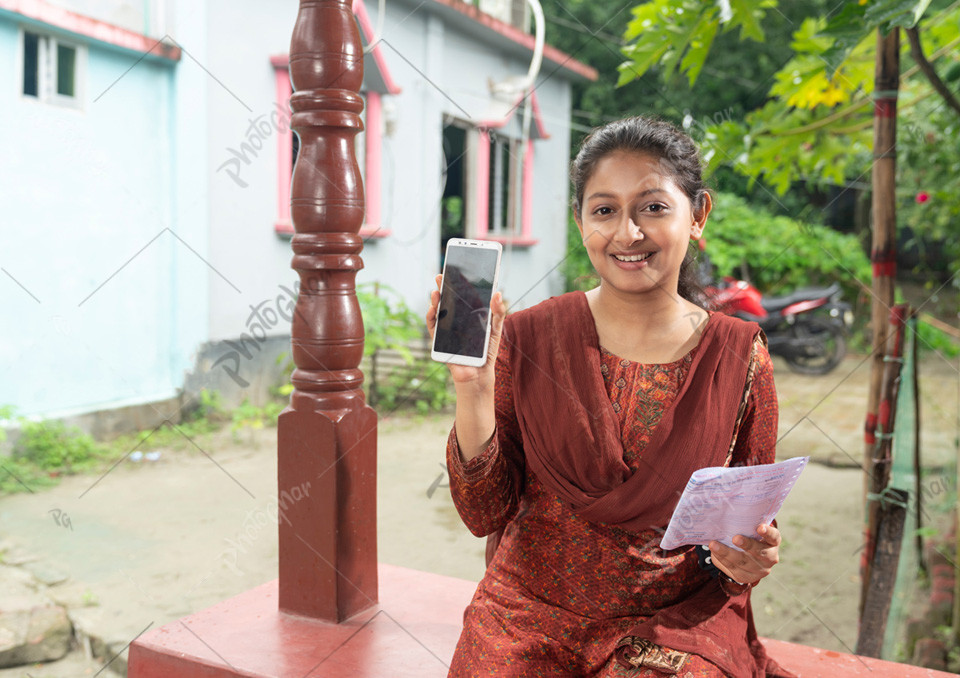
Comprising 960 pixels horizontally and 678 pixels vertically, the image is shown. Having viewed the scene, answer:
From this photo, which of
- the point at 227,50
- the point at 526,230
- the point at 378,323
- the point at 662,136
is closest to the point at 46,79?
the point at 227,50

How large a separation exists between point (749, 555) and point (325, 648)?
33.3 inches

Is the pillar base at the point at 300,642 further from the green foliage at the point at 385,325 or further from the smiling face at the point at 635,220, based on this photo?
the green foliage at the point at 385,325

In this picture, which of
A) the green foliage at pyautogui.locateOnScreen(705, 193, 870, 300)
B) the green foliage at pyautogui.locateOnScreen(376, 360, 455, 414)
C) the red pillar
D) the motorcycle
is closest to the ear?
the red pillar

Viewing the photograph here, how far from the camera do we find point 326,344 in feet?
5.28

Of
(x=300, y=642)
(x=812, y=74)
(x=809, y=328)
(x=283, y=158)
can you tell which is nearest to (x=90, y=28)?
(x=283, y=158)

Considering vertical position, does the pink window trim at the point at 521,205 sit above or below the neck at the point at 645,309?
above

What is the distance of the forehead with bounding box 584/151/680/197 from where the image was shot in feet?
4.23

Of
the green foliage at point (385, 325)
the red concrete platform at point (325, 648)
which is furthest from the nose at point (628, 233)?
the green foliage at point (385, 325)

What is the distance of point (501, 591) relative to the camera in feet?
4.44

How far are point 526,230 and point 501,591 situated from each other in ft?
22.0

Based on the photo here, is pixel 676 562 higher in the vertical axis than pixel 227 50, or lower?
lower

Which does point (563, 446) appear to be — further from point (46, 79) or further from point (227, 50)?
point (227, 50)

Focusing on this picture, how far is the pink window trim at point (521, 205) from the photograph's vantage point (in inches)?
277

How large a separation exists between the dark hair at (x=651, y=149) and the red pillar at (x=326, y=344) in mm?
506
